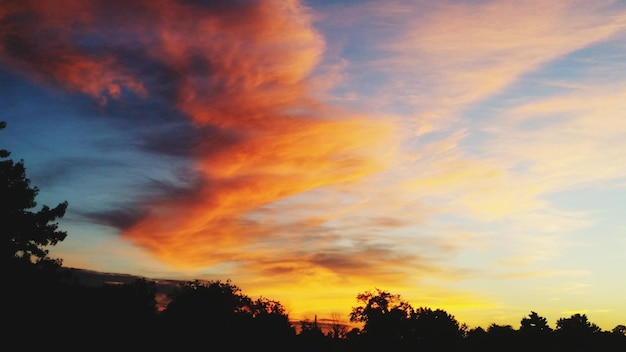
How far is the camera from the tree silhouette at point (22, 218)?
39.3 m

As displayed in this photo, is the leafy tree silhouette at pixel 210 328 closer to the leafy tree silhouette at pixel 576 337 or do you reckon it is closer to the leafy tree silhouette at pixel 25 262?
the leafy tree silhouette at pixel 25 262

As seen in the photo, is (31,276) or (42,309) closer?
(42,309)

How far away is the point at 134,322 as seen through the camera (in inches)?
1220

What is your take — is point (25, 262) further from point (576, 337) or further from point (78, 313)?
point (576, 337)

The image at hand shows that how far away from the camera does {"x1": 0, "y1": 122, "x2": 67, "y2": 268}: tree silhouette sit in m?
39.3

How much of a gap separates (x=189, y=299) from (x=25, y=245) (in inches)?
1598

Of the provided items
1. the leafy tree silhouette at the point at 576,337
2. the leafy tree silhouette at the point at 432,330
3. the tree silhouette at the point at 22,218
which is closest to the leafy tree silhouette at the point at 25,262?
the tree silhouette at the point at 22,218

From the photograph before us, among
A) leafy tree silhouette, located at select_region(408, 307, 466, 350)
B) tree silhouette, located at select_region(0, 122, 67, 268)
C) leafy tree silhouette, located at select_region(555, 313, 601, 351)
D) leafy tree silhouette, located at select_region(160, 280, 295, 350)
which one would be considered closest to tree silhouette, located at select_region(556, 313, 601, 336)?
leafy tree silhouette, located at select_region(555, 313, 601, 351)

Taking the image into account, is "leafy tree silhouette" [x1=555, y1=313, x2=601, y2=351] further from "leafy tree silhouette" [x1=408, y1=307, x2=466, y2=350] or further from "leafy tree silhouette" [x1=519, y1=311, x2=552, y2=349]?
"leafy tree silhouette" [x1=408, y1=307, x2=466, y2=350]

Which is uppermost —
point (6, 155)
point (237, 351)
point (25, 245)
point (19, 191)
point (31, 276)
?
point (6, 155)

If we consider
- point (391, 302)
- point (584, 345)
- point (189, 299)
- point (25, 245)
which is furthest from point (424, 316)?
point (25, 245)

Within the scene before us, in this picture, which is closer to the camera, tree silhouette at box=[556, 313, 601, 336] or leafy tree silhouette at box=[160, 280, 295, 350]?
leafy tree silhouette at box=[160, 280, 295, 350]

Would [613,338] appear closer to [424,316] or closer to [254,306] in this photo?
[424,316]

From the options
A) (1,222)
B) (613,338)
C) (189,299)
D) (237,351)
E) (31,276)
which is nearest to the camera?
(31,276)
